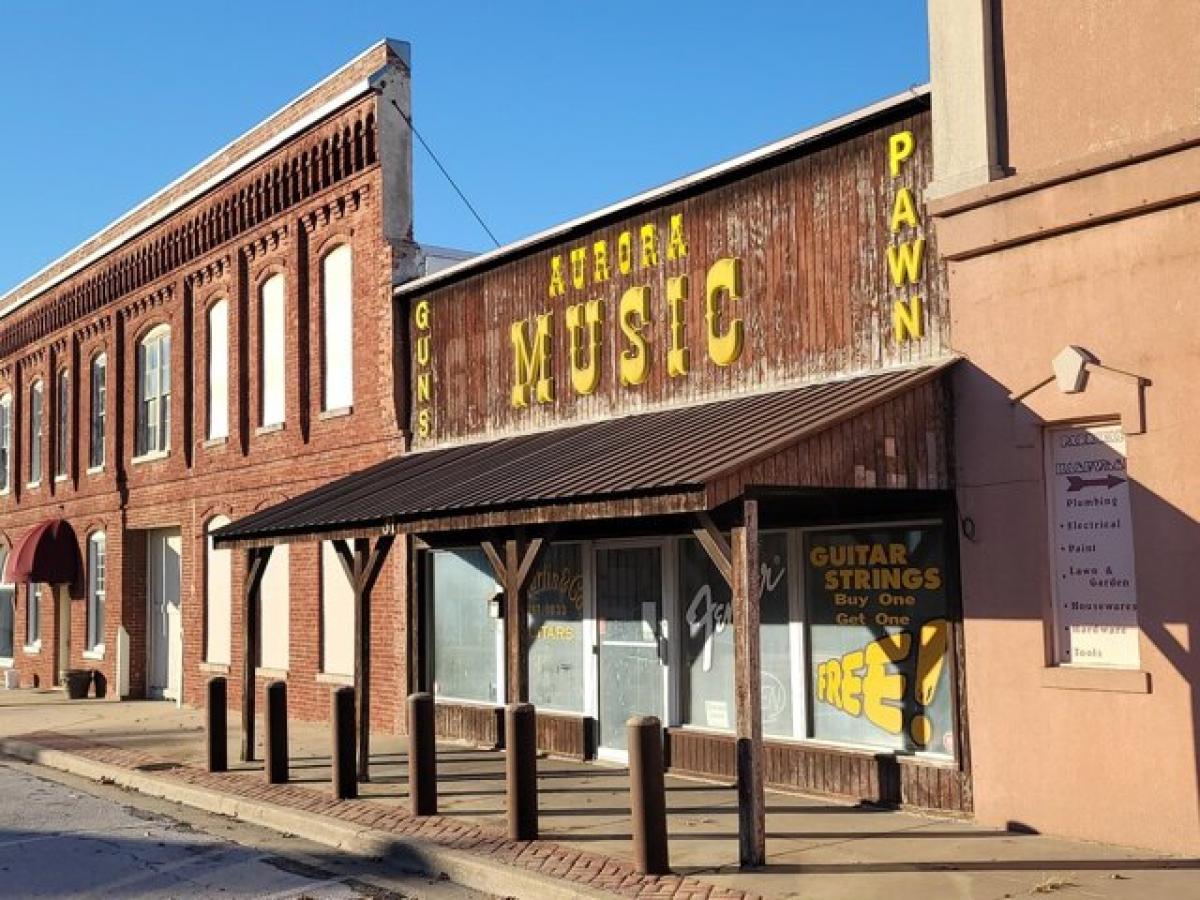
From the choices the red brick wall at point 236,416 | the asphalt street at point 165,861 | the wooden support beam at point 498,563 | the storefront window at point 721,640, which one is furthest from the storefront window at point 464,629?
the asphalt street at point 165,861

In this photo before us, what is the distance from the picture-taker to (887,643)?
11.0 m

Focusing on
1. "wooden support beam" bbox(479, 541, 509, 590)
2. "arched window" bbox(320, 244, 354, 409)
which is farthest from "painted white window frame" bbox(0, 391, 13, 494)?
"wooden support beam" bbox(479, 541, 509, 590)

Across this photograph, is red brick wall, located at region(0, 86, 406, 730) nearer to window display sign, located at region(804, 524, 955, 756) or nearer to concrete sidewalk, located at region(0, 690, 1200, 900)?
concrete sidewalk, located at region(0, 690, 1200, 900)

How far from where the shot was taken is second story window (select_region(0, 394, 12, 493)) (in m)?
31.9

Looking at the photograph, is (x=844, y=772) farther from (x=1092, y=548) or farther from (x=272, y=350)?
(x=272, y=350)

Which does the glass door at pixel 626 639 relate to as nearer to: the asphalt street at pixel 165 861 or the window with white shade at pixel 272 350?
the asphalt street at pixel 165 861

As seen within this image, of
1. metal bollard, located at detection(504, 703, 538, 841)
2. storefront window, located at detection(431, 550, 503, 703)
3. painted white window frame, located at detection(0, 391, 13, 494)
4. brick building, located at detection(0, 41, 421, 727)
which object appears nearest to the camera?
metal bollard, located at detection(504, 703, 538, 841)

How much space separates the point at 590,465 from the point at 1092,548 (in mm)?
3912

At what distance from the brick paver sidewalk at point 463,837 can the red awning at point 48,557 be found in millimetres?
12752

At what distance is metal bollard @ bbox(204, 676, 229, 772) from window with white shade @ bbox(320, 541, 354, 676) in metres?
3.50

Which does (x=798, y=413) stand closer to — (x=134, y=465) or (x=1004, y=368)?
(x=1004, y=368)

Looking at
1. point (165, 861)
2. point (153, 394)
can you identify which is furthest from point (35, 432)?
point (165, 861)

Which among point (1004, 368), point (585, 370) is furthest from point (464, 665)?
point (1004, 368)

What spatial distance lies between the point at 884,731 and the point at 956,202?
4.24 meters
